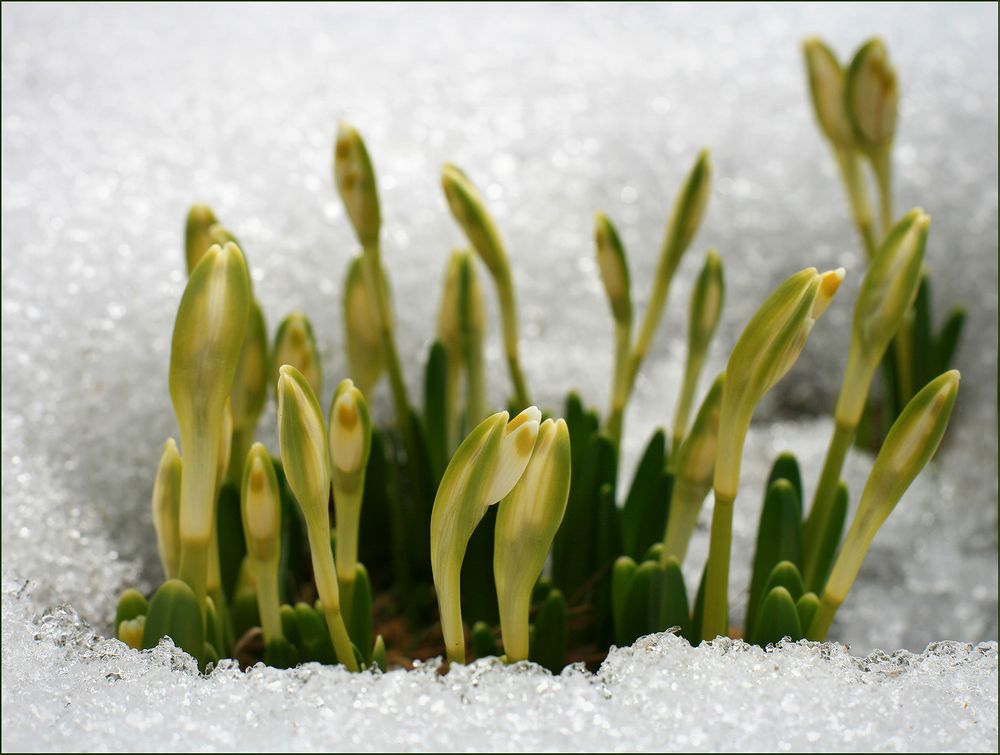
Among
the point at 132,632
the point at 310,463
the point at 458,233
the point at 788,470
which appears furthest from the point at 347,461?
the point at 458,233

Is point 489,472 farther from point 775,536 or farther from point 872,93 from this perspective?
point 872,93

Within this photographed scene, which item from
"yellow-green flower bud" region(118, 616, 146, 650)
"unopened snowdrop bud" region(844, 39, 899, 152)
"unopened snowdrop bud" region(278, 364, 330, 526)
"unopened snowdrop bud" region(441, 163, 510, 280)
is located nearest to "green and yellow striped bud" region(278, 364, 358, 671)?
"unopened snowdrop bud" region(278, 364, 330, 526)

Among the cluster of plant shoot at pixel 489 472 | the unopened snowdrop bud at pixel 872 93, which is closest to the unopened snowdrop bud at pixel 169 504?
the cluster of plant shoot at pixel 489 472

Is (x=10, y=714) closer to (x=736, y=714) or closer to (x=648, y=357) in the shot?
(x=736, y=714)

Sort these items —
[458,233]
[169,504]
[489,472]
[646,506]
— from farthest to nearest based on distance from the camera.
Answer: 1. [458,233]
2. [646,506]
3. [169,504]
4. [489,472]

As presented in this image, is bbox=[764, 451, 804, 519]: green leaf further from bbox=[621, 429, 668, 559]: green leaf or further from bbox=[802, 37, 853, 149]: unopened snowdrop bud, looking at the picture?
bbox=[802, 37, 853, 149]: unopened snowdrop bud
